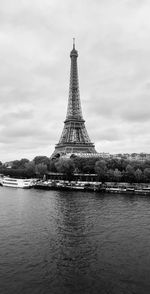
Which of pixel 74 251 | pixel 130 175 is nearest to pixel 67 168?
pixel 130 175

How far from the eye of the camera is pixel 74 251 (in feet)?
91.7

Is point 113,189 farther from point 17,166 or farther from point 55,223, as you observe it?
point 17,166

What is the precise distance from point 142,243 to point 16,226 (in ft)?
47.6

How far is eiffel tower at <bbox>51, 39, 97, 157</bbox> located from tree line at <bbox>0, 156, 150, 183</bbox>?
860 cm

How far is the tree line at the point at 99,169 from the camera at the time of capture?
85.1m

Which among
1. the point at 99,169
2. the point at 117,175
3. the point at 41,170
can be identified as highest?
the point at 41,170

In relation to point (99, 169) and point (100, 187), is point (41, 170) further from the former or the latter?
point (100, 187)

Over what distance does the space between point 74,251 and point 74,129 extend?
94.8 metres

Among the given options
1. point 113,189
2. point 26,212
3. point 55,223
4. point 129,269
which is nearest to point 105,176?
point 113,189

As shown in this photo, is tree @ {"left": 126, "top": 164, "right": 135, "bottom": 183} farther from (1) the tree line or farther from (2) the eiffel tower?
(2) the eiffel tower

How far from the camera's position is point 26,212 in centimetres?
4572

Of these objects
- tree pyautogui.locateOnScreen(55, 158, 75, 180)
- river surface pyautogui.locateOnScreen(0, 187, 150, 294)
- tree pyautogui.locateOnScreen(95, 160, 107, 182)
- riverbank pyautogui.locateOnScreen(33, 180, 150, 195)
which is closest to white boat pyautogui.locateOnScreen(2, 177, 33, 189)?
riverbank pyautogui.locateOnScreen(33, 180, 150, 195)

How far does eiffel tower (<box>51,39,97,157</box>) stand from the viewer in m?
117

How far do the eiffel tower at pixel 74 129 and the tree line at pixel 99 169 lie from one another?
8.60 m
